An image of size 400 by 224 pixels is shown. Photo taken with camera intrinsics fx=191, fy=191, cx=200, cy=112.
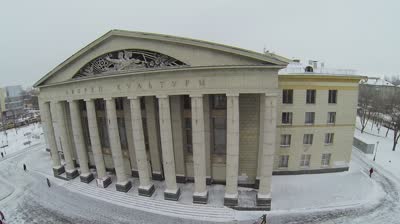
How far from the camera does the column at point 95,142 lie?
20.2 metres

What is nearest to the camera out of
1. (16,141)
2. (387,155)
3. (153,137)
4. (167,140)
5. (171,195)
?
(167,140)

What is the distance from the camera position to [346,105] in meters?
22.2

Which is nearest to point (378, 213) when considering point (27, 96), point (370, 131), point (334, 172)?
point (334, 172)

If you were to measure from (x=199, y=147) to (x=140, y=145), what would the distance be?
6070 mm

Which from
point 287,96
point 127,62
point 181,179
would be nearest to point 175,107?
point 127,62

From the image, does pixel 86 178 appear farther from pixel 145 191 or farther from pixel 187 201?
pixel 187 201

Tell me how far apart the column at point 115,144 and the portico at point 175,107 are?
96 mm

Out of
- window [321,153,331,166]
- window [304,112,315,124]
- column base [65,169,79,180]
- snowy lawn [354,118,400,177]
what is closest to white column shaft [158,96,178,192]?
column base [65,169,79,180]

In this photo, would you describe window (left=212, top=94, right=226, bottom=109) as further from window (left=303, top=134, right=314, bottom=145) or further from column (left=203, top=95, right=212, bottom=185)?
window (left=303, top=134, right=314, bottom=145)

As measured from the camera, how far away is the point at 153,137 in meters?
20.7

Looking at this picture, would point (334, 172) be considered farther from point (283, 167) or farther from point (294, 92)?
point (294, 92)

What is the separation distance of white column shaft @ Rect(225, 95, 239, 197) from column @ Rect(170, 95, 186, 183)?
571cm

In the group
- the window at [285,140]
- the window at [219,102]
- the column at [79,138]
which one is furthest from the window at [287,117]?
the column at [79,138]

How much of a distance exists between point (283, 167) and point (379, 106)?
45611 millimetres
